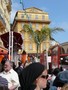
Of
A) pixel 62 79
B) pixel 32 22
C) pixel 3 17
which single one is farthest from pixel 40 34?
pixel 62 79

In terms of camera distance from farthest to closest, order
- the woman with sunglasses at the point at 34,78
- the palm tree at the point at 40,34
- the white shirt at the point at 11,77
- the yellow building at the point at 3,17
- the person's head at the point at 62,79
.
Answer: the palm tree at the point at 40,34 < the yellow building at the point at 3,17 < the person's head at the point at 62,79 < the white shirt at the point at 11,77 < the woman with sunglasses at the point at 34,78

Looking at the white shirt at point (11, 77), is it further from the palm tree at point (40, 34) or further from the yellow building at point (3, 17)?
the palm tree at point (40, 34)

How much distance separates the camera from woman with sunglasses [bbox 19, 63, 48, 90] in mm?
4984

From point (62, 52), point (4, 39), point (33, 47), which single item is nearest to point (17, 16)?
point (33, 47)

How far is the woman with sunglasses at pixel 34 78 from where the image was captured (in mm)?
4984

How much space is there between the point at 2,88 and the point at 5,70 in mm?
5070

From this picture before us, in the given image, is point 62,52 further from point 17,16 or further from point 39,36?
point 17,16

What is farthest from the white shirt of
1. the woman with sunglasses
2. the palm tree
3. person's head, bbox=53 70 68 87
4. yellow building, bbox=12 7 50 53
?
yellow building, bbox=12 7 50 53

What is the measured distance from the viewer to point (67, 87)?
192 inches

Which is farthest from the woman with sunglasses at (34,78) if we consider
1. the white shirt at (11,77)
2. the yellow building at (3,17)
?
the yellow building at (3,17)

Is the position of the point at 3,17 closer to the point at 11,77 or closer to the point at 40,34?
the point at 40,34

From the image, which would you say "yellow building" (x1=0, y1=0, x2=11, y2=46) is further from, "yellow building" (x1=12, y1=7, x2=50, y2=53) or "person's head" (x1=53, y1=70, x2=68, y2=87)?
"yellow building" (x1=12, y1=7, x2=50, y2=53)

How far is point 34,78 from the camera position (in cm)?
500

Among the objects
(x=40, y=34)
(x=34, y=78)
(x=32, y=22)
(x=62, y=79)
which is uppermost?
(x=32, y=22)
